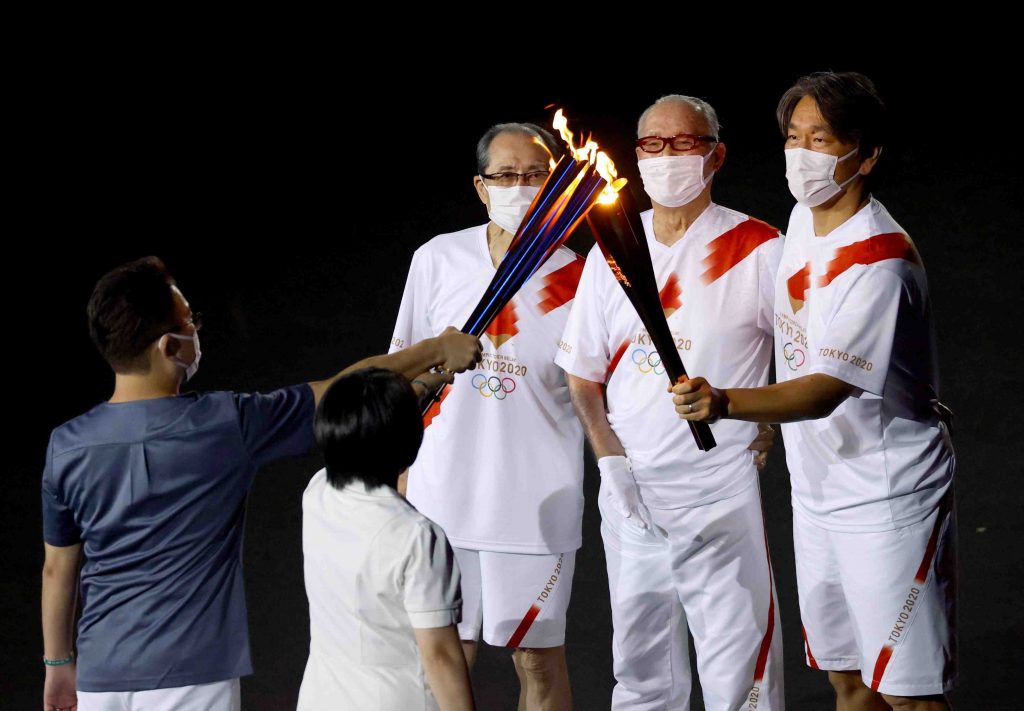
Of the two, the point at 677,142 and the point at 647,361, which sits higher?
the point at 677,142

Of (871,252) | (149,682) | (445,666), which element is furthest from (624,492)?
(149,682)

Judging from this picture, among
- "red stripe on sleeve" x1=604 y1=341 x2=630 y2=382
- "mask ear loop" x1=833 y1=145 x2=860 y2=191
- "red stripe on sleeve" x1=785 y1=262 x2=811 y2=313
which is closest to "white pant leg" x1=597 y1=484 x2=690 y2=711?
"red stripe on sleeve" x1=604 y1=341 x2=630 y2=382

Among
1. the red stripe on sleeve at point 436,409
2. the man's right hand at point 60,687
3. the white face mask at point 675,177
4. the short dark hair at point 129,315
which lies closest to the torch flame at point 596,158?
the white face mask at point 675,177

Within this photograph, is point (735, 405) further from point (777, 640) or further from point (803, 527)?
point (777, 640)

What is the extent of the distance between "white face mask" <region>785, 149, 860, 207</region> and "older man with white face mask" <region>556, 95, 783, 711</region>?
0.81 ft

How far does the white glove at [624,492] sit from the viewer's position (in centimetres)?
271

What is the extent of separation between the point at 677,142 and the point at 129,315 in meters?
1.28

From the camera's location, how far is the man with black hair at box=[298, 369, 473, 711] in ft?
5.94

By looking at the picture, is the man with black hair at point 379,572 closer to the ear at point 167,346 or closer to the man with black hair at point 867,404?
the ear at point 167,346

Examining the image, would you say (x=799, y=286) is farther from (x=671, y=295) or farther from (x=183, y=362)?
(x=183, y=362)

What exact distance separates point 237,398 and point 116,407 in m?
0.20

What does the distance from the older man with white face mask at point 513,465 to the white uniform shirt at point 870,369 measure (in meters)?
0.61

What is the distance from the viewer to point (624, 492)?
2705 millimetres

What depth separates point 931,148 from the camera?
18.0ft
